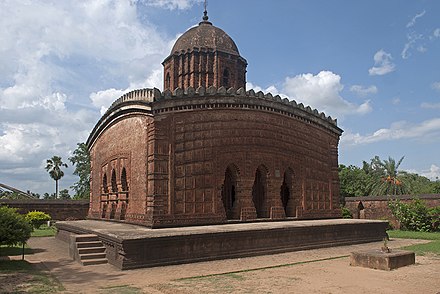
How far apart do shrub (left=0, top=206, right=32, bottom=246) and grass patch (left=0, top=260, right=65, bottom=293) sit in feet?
1.75

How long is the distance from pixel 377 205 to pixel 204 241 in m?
16.0

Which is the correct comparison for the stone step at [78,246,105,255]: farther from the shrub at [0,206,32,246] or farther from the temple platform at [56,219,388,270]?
the shrub at [0,206,32,246]

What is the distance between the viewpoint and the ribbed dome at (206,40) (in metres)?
17.8

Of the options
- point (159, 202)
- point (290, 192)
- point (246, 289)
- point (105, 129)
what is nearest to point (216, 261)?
point (159, 202)

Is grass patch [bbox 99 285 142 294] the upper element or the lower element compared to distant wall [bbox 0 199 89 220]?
lower

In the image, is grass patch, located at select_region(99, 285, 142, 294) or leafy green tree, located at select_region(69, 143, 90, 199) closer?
grass patch, located at select_region(99, 285, 142, 294)

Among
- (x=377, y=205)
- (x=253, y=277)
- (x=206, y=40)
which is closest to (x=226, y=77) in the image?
(x=206, y=40)

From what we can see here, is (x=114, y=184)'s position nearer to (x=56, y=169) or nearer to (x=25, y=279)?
(x=25, y=279)

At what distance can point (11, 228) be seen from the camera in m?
9.65

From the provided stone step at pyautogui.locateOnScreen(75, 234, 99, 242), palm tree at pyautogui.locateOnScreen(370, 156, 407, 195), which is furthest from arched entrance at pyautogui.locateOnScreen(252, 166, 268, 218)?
palm tree at pyautogui.locateOnScreen(370, 156, 407, 195)

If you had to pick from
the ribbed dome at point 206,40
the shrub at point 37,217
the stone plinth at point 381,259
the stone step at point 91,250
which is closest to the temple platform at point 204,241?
the stone step at point 91,250

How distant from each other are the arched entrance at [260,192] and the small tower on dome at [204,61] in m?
4.67

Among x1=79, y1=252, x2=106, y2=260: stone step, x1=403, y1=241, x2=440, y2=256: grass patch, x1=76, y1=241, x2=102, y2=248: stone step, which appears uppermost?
x1=76, y1=241, x2=102, y2=248: stone step

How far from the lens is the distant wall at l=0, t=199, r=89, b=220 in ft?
67.7
